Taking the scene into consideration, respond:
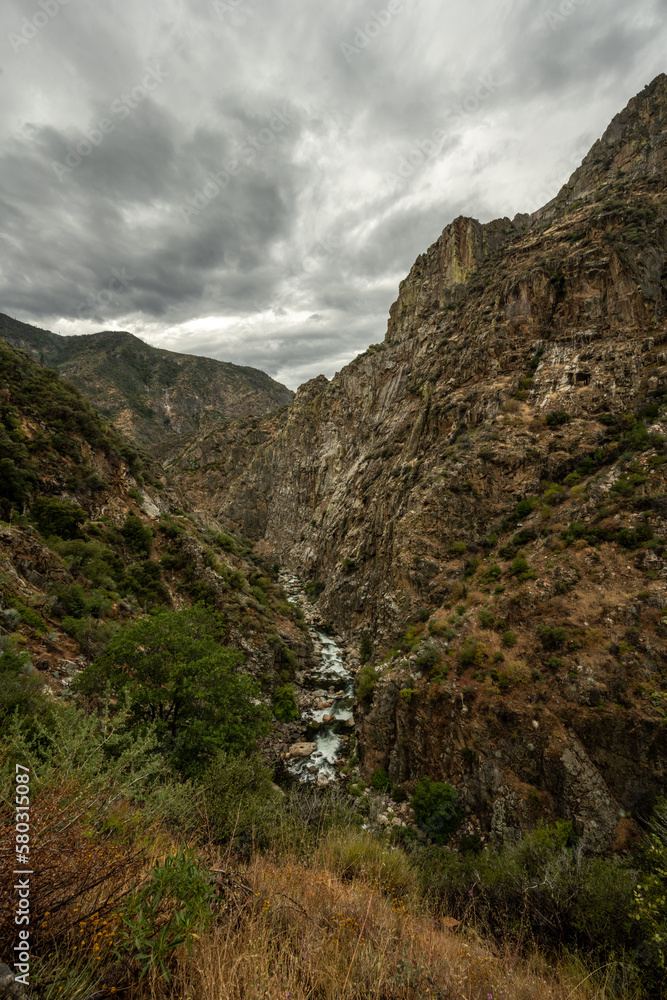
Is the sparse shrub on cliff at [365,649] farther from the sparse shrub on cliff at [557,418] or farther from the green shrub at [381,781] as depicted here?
the sparse shrub on cliff at [557,418]

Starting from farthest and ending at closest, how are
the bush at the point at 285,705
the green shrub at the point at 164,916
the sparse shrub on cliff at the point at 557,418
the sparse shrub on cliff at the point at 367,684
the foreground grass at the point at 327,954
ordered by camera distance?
the sparse shrub on cliff at the point at 557,418
the bush at the point at 285,705
the sparse shrub on cliff at the point at 367,684
the foreground grass at the point at 327,954
the green shrub at the point at 164,916

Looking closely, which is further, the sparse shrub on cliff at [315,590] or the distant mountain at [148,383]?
the distant mountain at [148,383]

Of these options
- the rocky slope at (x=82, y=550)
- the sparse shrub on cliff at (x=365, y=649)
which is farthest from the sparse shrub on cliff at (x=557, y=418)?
the rocky slope at (x=82, y=550)

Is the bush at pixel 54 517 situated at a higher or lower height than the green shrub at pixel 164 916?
higher

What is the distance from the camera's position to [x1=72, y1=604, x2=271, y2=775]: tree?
9.56 metres

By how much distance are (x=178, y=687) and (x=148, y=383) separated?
134929 mm

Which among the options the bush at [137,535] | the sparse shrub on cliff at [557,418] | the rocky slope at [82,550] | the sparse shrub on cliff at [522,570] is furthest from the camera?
the sparse shrub on cliff at [557,418]

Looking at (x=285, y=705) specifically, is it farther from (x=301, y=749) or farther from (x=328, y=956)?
(x=328, y=956)

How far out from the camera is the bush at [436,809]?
13.4 m

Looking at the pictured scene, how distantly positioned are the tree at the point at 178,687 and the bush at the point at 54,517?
9677 mm

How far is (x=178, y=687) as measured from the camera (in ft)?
33.3

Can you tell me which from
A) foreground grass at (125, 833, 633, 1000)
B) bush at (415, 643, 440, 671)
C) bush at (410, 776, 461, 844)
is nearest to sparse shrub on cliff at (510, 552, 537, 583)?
bush at (415, 643, 440, 671)

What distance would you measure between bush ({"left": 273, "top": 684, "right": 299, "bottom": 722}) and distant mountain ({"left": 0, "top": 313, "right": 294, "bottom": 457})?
84218mm

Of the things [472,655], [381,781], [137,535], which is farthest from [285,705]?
[137,535]
